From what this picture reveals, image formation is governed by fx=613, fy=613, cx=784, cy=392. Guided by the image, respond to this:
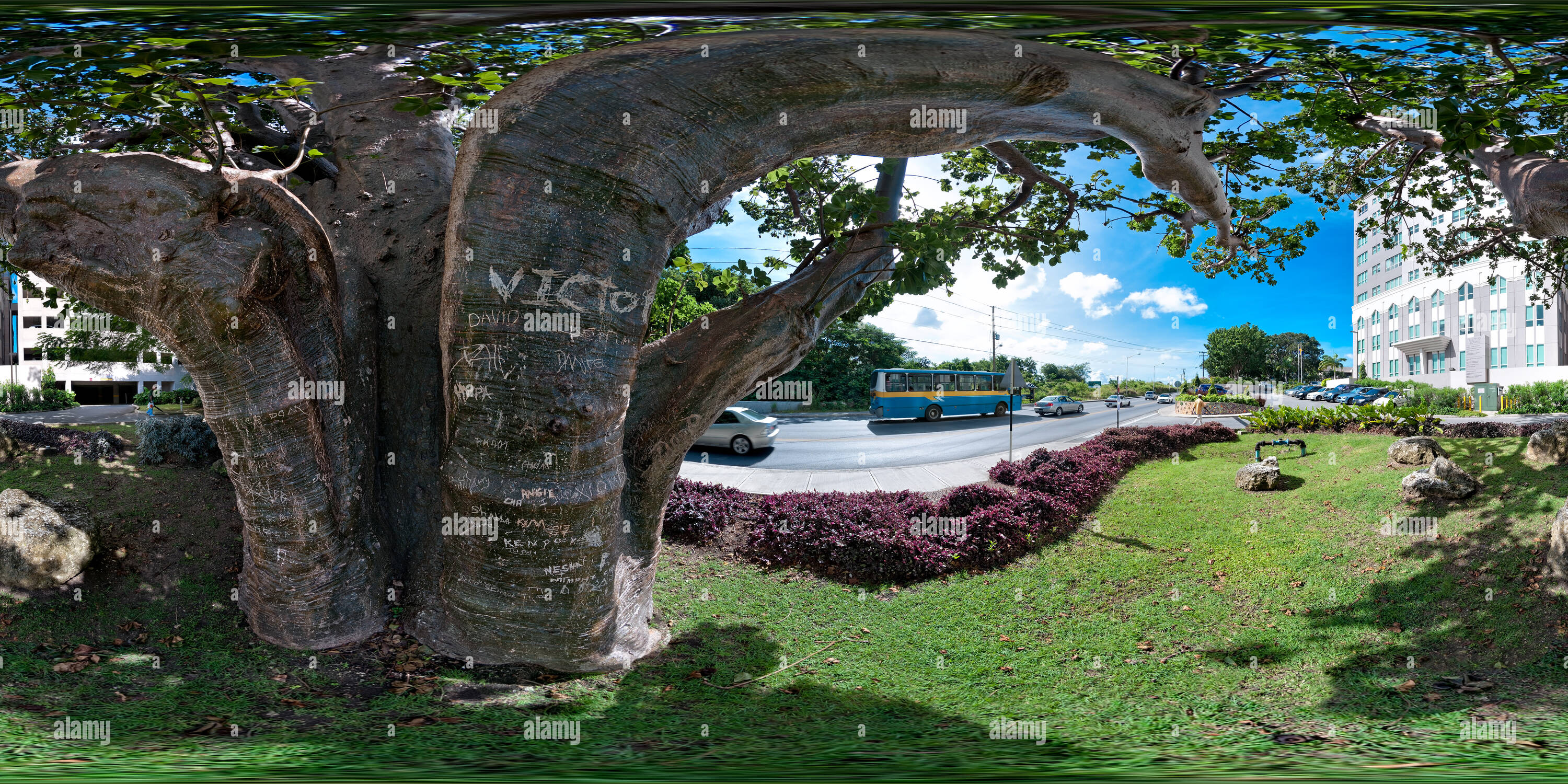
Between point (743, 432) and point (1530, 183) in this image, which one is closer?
point (1530, 183)

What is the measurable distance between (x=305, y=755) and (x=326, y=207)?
3800mm

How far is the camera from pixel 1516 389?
19.6 meters

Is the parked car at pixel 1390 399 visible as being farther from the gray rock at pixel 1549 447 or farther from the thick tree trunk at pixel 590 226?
the thick tree trunk at pixel 590 226

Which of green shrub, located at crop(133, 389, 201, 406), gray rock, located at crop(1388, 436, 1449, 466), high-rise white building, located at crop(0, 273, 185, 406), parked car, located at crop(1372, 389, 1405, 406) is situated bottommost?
gray rock, located at crop(1388, 436, 1449, 466)

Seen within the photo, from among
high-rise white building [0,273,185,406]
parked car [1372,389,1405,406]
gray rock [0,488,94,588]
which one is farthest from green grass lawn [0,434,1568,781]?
parked car [1372,389,1405,406]

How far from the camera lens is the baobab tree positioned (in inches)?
123

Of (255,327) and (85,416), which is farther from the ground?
(255,327)

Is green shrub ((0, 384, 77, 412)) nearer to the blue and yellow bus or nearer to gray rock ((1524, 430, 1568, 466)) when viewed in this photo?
the blue and yellow bus

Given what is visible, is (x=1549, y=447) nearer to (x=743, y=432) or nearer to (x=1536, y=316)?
(x=743, y=432)

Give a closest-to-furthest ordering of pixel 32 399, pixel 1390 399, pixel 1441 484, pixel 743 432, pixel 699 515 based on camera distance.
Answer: pixel 1441 484, pixel 699 515, pixel 32 399, pixel 1390 399, pixel 743 432

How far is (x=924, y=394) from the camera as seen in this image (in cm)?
2231

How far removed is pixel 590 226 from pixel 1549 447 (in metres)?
11.6

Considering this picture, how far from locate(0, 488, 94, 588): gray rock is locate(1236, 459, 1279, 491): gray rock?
12.8 metres

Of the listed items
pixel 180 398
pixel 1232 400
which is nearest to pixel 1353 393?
pixel 1232 400
